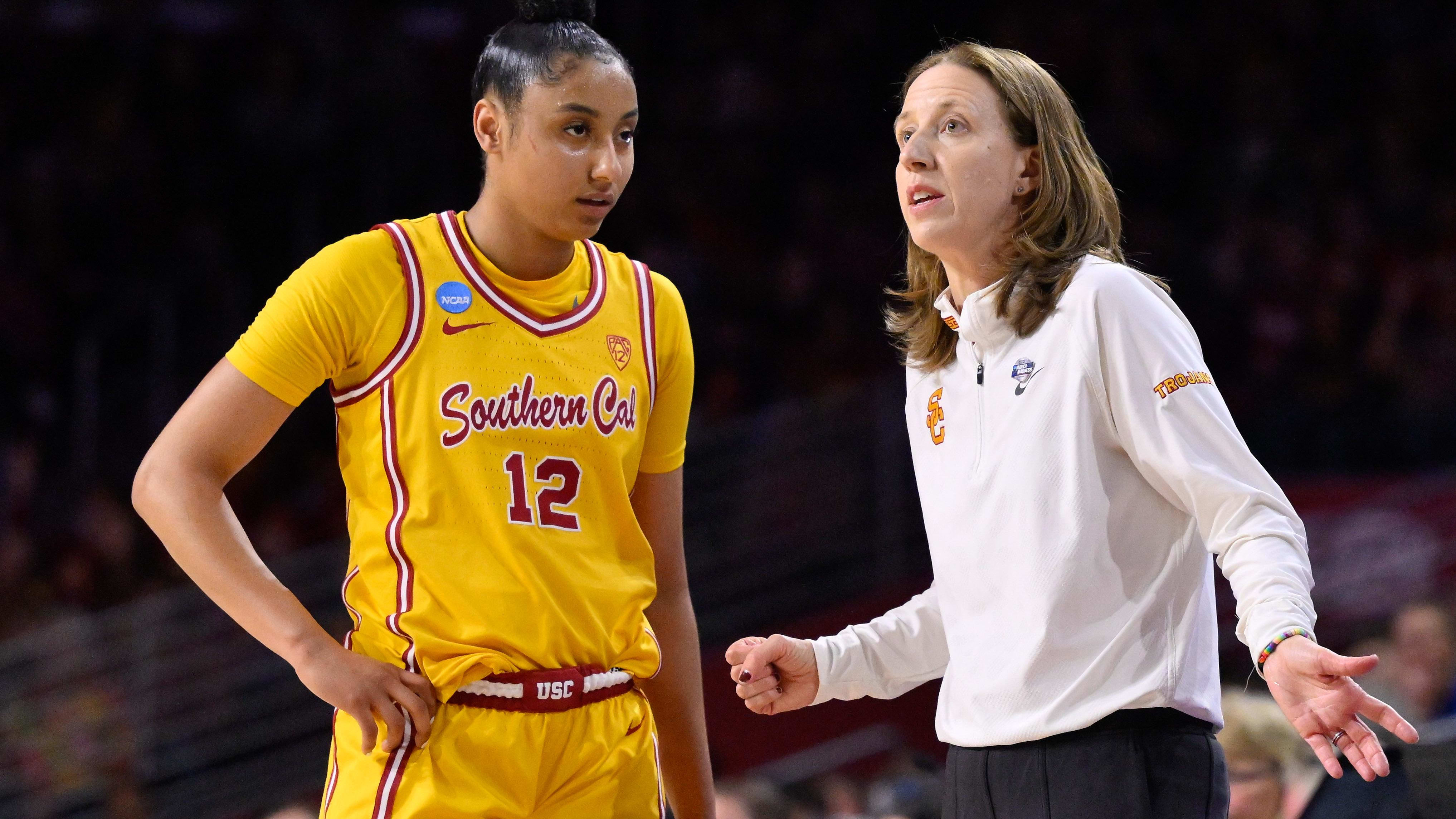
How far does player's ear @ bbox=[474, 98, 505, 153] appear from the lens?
2822 mm

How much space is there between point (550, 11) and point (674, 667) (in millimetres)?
1277

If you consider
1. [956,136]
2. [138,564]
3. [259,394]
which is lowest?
[138,564]

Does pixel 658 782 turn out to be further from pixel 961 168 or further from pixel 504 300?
pixel 961 168

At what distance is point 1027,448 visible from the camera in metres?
2.43

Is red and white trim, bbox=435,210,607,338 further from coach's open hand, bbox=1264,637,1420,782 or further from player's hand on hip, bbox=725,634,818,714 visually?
coach's open hand, bbox=1264,637,1420,782

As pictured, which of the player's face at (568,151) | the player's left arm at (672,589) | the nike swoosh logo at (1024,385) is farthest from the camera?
the player's left arm at (672,589)

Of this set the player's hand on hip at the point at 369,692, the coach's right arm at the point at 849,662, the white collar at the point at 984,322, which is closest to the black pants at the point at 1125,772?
the coach's right arm at the point at 849,662

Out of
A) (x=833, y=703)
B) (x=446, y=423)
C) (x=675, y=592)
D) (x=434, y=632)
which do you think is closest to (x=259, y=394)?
(x=446, y=423)

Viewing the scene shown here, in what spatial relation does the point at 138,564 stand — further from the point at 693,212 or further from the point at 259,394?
the point at 259,394

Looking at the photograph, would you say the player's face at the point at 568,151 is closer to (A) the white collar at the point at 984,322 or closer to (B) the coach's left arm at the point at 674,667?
(B) the coach's left arm at the point at 674,667

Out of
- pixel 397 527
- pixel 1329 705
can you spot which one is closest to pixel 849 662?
pixel 397 527

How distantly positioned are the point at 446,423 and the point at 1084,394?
3.54 ft

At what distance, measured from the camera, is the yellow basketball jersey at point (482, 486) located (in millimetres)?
2607

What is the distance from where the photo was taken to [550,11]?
111 inches
